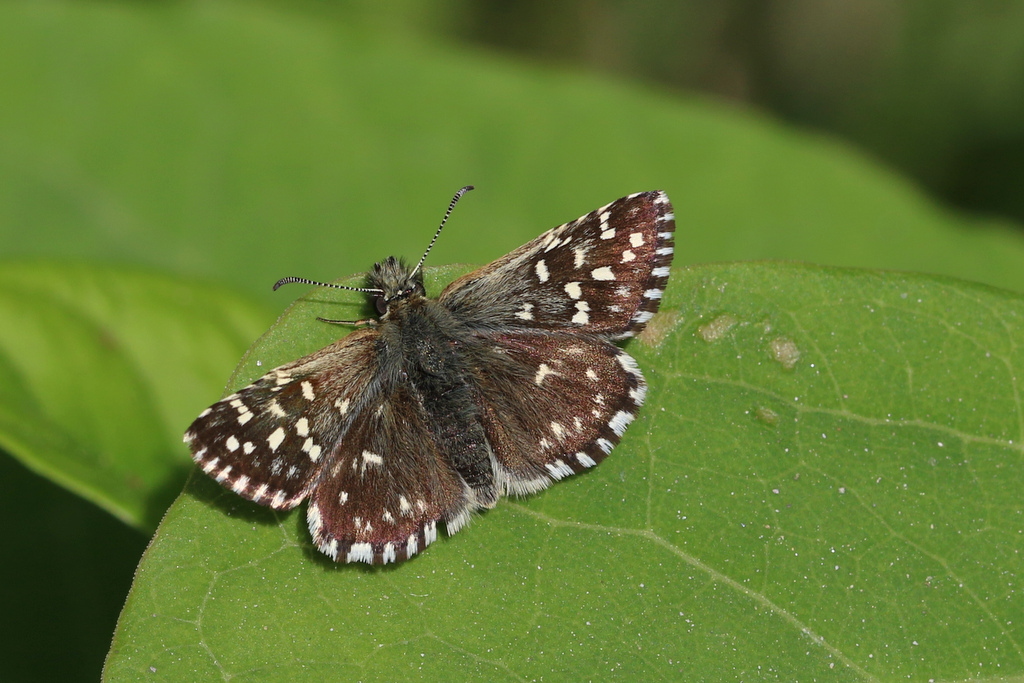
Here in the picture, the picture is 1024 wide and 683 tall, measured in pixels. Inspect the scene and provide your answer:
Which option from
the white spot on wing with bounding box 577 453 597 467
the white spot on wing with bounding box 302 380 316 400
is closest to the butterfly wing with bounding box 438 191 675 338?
the white spot on wing with bounding box 577 453 597 467

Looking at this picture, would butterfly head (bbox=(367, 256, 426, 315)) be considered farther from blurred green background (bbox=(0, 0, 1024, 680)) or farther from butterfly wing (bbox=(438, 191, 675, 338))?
blurred green background (bbox=(0, 0, 1024, 680))

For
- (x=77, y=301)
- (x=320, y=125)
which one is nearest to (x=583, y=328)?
(x=77, y=301)

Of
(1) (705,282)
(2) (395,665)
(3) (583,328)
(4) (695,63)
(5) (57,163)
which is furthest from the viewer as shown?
(4) (695,63)

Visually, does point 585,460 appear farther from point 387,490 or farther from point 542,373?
point 387,490

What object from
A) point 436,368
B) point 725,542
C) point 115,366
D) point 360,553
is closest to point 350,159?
point 115,366

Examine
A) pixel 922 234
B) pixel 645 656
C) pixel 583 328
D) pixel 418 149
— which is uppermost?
pixel 922 234

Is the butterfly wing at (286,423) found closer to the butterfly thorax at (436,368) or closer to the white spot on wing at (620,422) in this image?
the butterfly thorax at (436,368)

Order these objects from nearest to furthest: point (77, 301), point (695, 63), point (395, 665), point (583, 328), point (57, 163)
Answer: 1. point (395, 665)
2. point (583, 328)
3. point (77, 301)
4. point (57, 163)
5. point (695, 63)

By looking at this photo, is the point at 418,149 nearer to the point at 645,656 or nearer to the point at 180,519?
the point at 180,519
